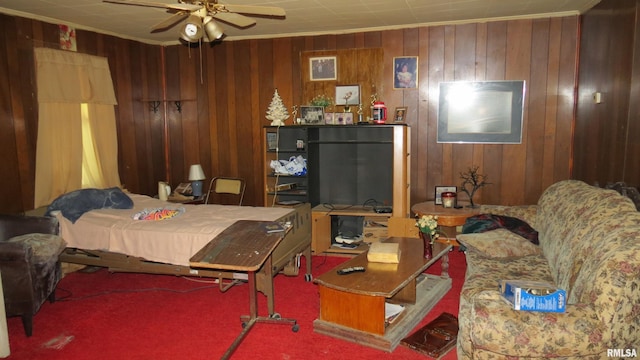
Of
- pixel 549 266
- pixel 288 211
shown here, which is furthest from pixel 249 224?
pixel 549 266

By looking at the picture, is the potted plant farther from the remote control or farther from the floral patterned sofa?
the remote control

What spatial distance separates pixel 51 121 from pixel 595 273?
16.1 ft

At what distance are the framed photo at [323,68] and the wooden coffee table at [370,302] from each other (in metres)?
2.74

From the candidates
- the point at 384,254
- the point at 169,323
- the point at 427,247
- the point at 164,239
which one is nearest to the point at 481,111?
the point at 427,247

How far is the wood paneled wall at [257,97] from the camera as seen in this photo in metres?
4.56

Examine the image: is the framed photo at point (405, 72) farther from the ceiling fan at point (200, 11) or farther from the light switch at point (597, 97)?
the ceiling fan at point (200, 11)

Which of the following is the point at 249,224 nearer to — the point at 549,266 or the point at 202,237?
the point at 202,237

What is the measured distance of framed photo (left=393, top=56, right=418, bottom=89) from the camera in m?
5.29

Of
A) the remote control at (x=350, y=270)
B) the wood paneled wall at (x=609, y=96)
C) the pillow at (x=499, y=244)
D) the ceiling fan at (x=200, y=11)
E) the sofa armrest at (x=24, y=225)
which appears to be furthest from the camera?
the sofa armrest at (x=24, y=225)

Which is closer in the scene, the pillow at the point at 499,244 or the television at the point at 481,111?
the pillow at the point at 499,244

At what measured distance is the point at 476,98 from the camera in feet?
16.9

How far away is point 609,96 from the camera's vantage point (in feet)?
12.7

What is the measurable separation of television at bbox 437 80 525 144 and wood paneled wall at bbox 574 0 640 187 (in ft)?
2.02

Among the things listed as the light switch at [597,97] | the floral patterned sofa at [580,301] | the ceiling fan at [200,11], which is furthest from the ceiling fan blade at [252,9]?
the light switch at [597,97]
